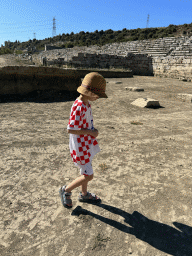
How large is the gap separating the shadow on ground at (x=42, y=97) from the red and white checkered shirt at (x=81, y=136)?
516 centimetres

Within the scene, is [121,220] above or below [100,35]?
below

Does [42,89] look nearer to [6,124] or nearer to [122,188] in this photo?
[6,124]

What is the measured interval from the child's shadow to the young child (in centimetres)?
48

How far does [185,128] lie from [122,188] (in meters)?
3.02

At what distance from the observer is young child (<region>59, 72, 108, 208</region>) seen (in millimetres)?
1795

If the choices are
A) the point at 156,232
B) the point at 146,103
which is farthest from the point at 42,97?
the point at 156,232

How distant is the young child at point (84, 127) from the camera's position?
1.79m

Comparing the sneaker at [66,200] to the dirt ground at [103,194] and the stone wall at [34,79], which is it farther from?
the stone wall at [34,79]

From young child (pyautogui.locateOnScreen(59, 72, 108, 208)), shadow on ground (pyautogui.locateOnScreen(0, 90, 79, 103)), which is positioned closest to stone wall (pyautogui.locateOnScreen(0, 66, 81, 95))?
shadow on ground (pyautogui.locateOnScreen(0, 90, 79, 103))

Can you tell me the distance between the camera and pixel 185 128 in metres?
4.74

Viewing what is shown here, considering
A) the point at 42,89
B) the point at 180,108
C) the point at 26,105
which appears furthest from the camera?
the point at 42,89

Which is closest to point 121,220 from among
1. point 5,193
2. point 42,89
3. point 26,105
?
point 5,193

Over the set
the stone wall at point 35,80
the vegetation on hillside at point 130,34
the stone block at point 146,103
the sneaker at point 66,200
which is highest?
the vegetation on hillside at point 130,34

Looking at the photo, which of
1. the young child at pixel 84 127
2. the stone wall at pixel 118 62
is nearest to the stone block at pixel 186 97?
the young child at pixel 84 127
